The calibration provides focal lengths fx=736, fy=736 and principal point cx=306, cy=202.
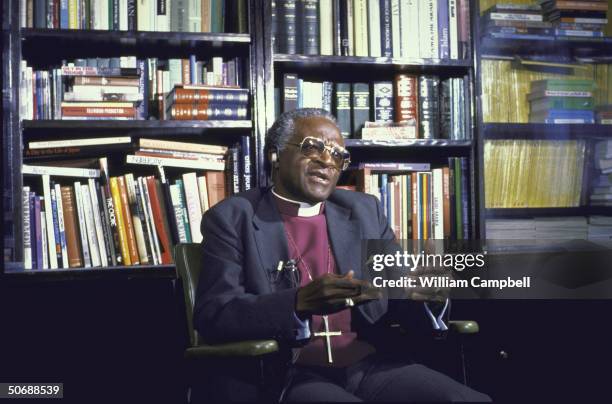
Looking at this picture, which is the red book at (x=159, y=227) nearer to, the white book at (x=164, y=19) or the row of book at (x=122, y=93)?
the row of book at (x=122, y=93)

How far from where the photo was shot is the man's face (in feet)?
7.38

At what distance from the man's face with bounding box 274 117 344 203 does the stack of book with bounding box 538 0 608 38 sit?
4.31 ft

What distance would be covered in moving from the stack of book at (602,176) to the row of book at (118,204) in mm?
1476

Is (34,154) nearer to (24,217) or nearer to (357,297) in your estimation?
(24,217)

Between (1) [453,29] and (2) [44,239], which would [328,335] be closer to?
(2) [44,239]

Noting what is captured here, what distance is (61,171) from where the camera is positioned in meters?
2.68

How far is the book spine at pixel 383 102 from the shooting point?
2.95 metres

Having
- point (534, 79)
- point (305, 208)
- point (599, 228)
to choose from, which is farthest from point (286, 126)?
point (599, 228)

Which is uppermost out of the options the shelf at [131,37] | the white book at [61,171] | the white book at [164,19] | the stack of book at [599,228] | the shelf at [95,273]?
the white book at [164,19]

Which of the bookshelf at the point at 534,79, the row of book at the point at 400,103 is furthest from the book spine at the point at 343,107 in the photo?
the bookshelf at the point at 534,79

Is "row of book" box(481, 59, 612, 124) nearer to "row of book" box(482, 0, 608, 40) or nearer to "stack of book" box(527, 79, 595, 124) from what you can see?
"stack of book" box(527, 79, 595, 124)

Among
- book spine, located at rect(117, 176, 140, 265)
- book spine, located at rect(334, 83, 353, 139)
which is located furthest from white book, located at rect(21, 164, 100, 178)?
book spine, located at rect(334, 83, 353, 139)

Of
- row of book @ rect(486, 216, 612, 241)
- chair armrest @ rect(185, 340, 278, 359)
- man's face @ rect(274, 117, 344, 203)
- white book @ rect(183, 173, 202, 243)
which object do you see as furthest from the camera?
row of book @ rect(486, 216, 612, 241)

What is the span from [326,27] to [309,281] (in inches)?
44.9
